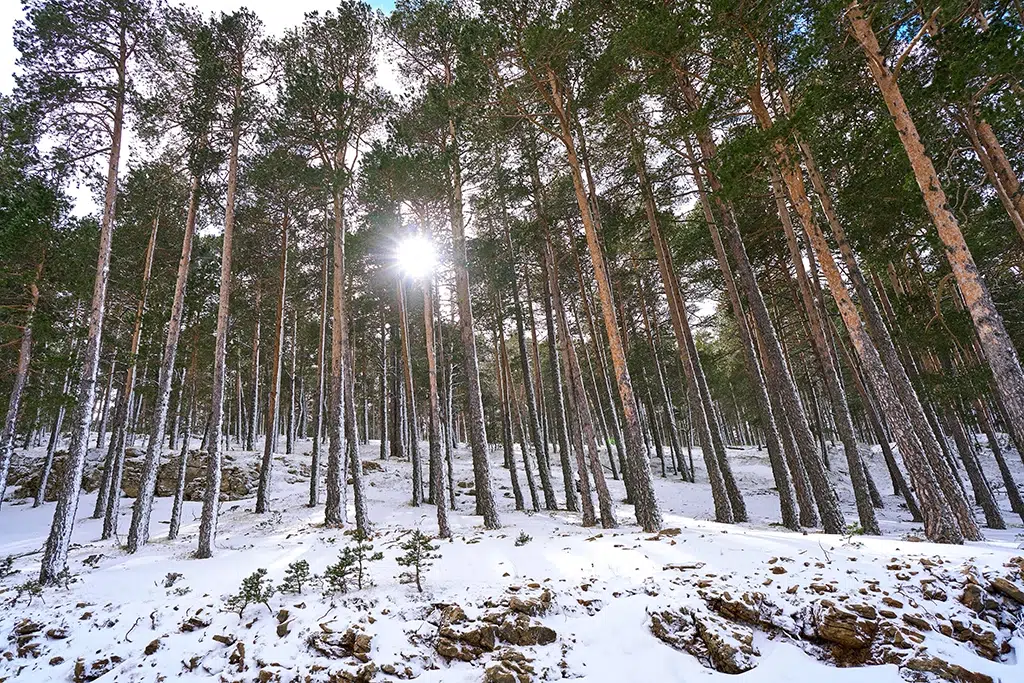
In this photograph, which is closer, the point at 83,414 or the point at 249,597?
the point at 249,597

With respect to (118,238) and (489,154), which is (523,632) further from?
(118,238)

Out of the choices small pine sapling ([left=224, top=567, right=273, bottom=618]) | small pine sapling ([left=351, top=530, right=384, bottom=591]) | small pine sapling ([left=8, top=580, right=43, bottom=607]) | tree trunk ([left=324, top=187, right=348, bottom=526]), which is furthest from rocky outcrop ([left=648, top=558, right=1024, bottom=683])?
small pine sapling ([left=8, top=580, right=43, bottom=607])

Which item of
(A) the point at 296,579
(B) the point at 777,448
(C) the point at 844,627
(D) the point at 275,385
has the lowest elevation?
(C) the point at 844,627

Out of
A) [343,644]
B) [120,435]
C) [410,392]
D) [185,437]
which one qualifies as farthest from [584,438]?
[120,435]

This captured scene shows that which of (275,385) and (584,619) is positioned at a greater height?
(275,385)

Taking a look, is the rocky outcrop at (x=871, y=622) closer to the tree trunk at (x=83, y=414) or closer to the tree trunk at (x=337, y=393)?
the tree trunk at (x=337, y=393)

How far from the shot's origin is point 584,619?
548 centimetres

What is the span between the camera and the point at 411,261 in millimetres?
14242

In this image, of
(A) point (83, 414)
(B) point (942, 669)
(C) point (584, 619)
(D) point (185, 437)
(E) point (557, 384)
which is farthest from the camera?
(E) point (557, 384)

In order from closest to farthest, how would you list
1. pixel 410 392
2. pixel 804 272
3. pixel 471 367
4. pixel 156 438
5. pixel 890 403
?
pixel 890 403 < pixel 156 438 < pixel 804 272 < pixel 471 367 < pixel 410 392

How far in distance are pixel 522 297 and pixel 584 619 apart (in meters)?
15.0

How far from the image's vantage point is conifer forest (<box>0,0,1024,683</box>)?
17.1 feet

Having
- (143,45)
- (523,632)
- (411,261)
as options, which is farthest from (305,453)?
(523,632)

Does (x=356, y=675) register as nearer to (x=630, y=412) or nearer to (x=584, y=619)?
(x=584, y=619)
